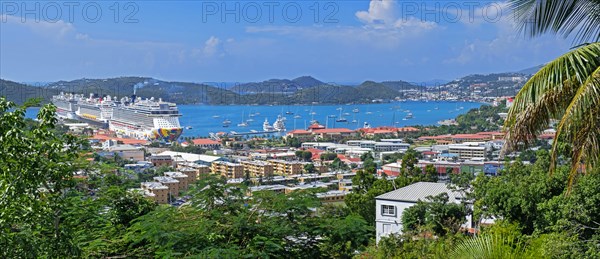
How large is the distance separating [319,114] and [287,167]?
50291 mm

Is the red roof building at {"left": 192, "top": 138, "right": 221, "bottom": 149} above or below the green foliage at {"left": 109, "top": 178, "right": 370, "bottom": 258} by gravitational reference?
below

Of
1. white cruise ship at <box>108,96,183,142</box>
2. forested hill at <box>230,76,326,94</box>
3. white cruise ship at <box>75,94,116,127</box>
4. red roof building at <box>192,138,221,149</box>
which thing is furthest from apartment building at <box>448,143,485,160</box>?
forested hill at <box>230,76,326,94</box>

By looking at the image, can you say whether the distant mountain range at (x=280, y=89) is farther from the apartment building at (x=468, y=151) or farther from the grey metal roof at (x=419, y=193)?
the grey metal roof at (x=419, y=193)

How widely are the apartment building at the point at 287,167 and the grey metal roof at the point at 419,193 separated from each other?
23485mm

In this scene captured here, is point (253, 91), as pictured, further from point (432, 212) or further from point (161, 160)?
point (432, 212)

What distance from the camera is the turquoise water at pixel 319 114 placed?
7088 cm

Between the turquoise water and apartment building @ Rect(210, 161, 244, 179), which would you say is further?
the turquoise water

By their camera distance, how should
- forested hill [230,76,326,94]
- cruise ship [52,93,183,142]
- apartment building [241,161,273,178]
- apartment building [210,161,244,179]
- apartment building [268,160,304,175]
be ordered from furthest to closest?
forested hill [230,76,326,94] → cruise ship [52,93,183,142] → apartment building [268,160,304,175] → apartment building [241,161,273,178] → apartment building [210,161,244,179]

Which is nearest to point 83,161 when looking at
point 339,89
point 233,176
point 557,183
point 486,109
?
point 557,183

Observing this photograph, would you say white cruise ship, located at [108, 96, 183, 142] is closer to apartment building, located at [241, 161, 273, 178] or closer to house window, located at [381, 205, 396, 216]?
apartment building, located at [241, 161, 273, 178]

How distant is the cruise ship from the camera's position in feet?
172

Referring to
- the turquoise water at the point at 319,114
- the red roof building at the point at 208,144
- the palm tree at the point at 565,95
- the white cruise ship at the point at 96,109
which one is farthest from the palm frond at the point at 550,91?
the turquoise water at the point at 319,114

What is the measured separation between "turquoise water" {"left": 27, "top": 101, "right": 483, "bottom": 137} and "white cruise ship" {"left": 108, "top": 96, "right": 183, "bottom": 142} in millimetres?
7506

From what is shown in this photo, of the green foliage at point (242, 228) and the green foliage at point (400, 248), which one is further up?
the green foliage at point (242, 228)
